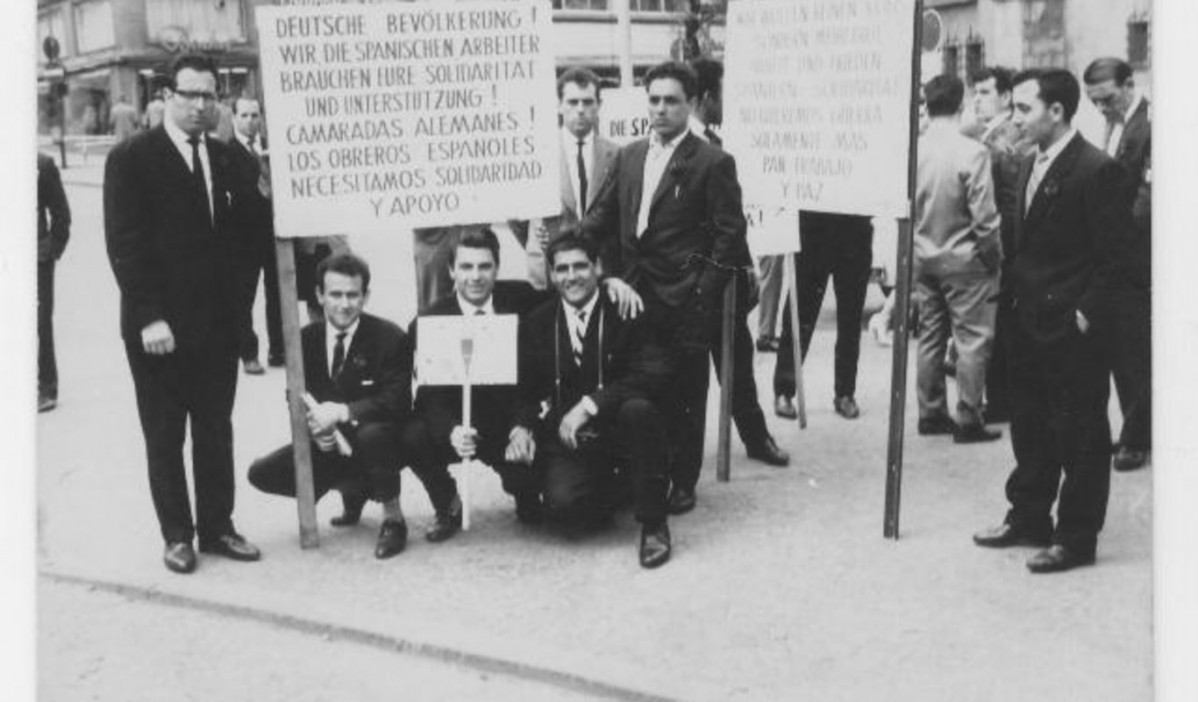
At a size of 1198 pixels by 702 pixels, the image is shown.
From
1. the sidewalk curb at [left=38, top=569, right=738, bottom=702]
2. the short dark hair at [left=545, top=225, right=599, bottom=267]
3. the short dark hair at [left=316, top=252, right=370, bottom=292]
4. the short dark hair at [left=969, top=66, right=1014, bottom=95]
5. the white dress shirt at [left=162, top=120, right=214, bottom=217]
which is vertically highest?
the short dark hair at [left=969, top=66, right=1014, bottom=95]

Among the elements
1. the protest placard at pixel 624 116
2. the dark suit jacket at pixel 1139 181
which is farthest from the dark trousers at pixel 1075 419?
the protest placard at pixel 624 116

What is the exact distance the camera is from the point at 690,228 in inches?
246

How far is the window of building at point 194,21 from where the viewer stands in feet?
20.0

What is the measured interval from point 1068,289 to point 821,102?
1256mm

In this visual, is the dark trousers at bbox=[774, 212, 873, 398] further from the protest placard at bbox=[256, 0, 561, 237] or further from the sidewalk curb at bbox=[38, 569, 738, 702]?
the sidewalk curb at bbox=[38, 569, 738, 702]

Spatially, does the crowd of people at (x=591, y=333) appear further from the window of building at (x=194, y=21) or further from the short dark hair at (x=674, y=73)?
the window of building at (x=194, y=21)

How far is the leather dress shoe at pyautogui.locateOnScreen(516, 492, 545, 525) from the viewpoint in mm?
6148

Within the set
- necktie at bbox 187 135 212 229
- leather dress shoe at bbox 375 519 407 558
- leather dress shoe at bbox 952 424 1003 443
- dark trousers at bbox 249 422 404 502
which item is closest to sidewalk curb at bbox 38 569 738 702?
leather dress shoe at bbox 375 519 407 558

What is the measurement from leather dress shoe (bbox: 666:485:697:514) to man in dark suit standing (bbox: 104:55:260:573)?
1.65 metres

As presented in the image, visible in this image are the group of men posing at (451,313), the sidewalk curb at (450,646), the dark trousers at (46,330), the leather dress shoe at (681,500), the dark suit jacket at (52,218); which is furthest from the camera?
the dark suit jacket at (52,218)

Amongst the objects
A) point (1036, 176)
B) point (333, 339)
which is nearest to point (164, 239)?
Result: point (333, 339)

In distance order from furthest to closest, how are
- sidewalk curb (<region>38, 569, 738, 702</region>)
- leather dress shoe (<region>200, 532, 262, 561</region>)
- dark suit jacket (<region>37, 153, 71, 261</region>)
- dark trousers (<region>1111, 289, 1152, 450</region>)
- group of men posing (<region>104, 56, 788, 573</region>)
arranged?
dark suit jacket (<region>37, 153, 71, 261</region>), leather dress shoe (<region>200, 532, 262, 561</region>), group of men posing (<region>104, 56, 788, 573</region>), dark trousers (<region>1111, 289, 1152, 450</region>), sidewalk curb (<region>38, 569, 738, 702</region>)

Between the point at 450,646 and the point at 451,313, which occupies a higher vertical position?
the point at 451,313

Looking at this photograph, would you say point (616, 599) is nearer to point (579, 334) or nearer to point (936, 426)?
point (579, 334)
